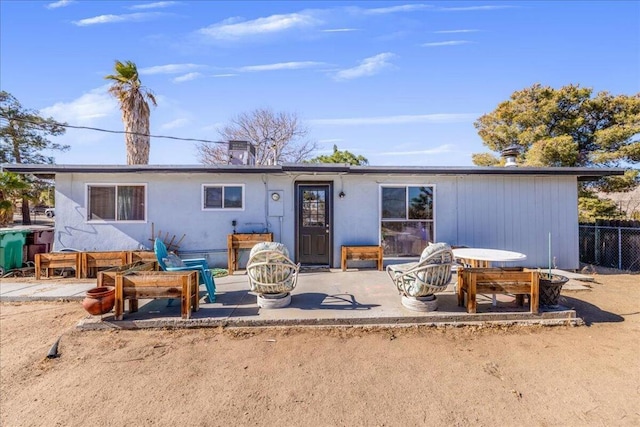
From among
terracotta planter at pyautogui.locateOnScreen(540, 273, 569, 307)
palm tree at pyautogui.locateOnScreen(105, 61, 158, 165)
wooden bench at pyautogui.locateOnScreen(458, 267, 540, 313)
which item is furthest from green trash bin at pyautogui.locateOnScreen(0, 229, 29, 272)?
terracotta planter at pyautogui.locateOnScreen(540, 273, 569, 307)

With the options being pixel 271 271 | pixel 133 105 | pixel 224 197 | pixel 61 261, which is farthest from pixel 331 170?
pixel 133 105

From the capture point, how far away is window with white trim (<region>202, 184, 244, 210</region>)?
7.26 meters

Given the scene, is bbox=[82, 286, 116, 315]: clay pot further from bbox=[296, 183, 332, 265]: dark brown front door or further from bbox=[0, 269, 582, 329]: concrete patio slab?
bbox=[296, 183, 332, 265]: dark brown front door

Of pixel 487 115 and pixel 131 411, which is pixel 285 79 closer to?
pixel 487 115

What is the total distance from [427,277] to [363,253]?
9.58 ft

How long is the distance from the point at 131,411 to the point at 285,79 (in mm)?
11960

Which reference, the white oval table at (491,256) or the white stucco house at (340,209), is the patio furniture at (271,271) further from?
the white stucco house at (340,209)

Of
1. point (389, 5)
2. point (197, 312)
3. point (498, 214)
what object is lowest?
point (197, 312)

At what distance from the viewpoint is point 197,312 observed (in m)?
4.28

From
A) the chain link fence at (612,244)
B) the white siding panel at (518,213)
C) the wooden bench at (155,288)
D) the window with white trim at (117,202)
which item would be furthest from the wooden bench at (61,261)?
the chain link fence at (612,244)

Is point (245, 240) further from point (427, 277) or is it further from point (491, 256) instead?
point (491, 256)

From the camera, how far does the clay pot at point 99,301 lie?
396 centimetres

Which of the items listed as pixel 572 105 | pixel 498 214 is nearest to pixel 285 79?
pixel 498 214

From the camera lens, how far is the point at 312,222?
735 centimetres
